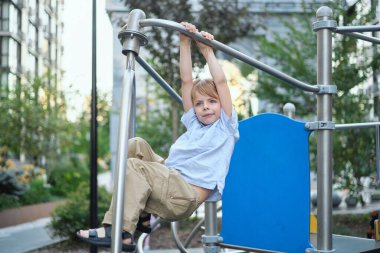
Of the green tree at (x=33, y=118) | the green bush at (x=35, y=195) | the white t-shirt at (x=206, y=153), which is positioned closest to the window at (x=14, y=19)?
the green tree at (x=33, y=118)

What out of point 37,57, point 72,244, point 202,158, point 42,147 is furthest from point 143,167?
point 37,57

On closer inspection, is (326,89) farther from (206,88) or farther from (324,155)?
(206,88)

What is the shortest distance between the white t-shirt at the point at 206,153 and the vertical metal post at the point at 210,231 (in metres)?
1.16

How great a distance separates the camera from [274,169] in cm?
317

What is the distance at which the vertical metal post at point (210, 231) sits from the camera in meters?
3.48

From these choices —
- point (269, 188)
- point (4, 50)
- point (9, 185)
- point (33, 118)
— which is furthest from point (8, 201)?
point (4, 50)

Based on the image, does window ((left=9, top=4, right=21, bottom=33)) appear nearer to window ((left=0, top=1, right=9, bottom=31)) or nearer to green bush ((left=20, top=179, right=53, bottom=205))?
window ((left=0, top=1, right=9, bottom=31))

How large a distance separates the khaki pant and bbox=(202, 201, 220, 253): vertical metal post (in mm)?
1302

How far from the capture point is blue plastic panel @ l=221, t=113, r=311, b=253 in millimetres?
3004

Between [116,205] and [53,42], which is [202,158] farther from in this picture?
[53,42]

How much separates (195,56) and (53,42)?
2275 centimetres

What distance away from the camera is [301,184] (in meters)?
3.01

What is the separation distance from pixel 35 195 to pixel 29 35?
1818 centimetres

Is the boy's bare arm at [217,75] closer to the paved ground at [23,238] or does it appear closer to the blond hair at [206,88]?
the blond hair at [206,88]
